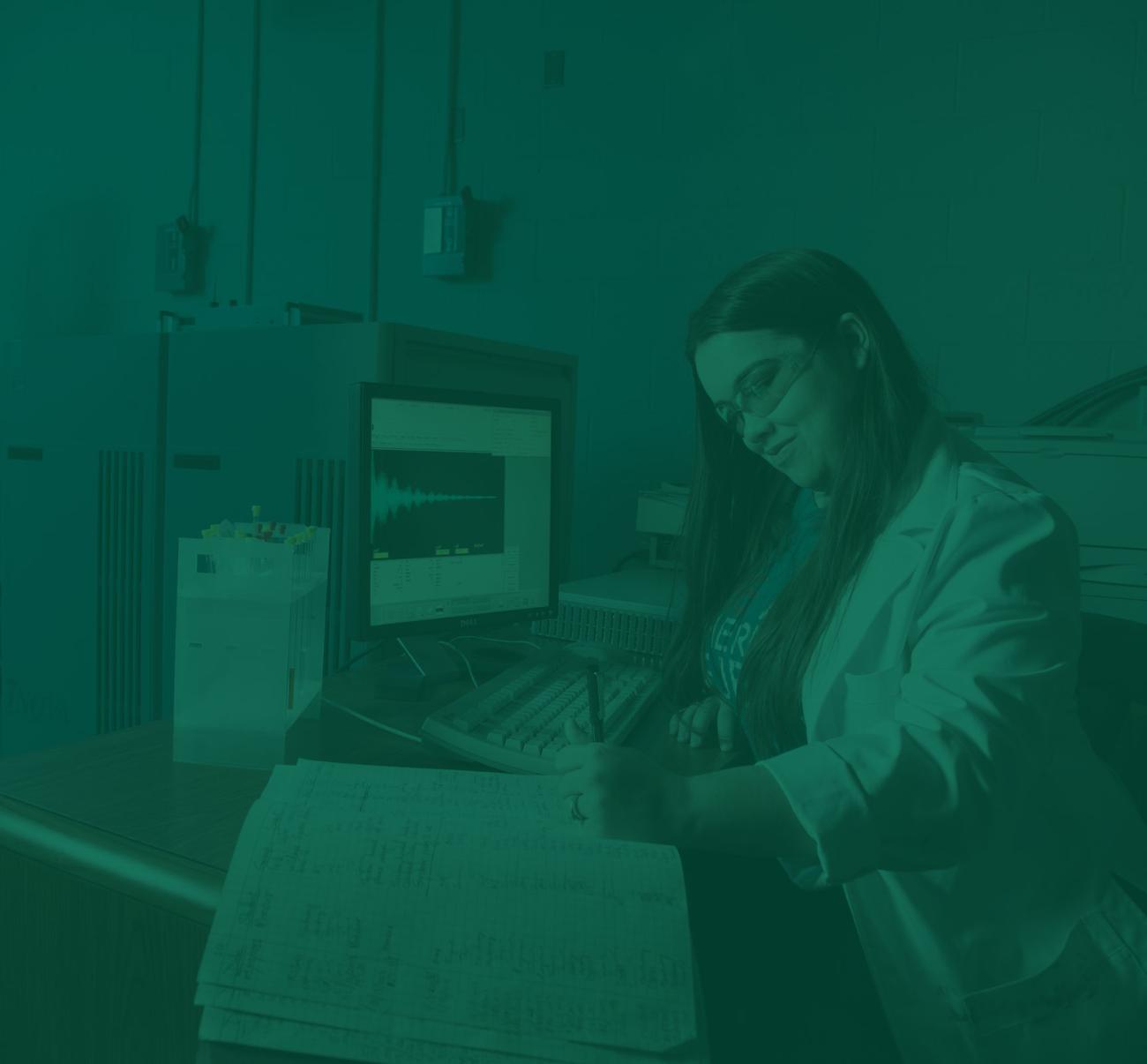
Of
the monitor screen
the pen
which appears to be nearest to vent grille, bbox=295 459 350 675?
the monitor screen

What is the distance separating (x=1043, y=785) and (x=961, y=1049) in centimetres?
25

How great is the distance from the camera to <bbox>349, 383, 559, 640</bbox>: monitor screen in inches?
48.0

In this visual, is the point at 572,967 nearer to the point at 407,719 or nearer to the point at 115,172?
the point at 407,719

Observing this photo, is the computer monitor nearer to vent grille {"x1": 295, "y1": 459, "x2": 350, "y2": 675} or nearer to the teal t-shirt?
vent grille {"x1": 295, "y1": 459, "x2": 350, "y2": 675}

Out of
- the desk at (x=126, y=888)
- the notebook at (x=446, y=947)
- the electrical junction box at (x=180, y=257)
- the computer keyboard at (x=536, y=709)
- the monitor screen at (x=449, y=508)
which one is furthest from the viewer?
the electrical junction box at (x=180, y=257)

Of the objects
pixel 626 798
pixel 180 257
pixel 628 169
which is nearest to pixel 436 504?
pixel 626 798

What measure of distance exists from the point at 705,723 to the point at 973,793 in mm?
422

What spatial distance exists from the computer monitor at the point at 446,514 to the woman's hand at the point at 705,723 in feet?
1.12

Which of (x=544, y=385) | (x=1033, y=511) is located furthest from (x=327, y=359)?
(x=1033, y=511)

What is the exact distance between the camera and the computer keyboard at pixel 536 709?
957mm

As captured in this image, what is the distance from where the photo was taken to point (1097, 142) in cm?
201

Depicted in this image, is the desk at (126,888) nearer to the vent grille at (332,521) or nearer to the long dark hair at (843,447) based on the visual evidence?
the long dark hair at (843,447)

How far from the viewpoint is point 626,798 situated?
2.27 feet

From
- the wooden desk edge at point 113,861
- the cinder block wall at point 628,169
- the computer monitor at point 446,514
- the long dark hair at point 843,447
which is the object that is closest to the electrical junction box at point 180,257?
the cinder block wall at point 628,169
